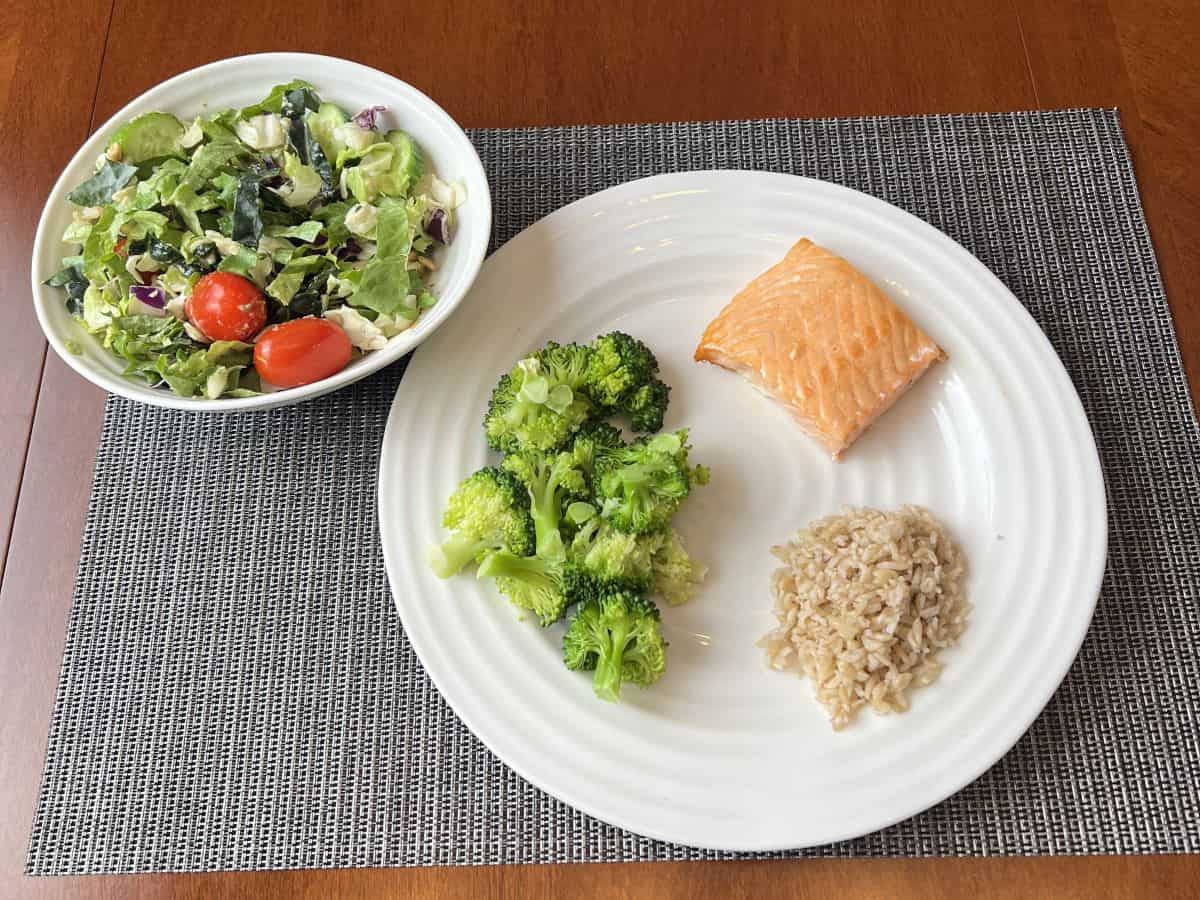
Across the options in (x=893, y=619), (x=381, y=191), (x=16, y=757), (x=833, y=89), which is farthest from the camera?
(x=833, y=89)

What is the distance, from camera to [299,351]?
6.89 ft

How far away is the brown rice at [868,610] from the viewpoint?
2023 mm

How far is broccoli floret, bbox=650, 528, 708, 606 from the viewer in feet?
6.94

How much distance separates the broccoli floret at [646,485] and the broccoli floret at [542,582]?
0.43 feet

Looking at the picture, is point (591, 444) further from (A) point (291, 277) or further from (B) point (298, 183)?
(B) point (298, 183)

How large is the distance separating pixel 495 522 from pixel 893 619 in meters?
0.82

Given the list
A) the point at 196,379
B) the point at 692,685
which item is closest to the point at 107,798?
the point at 196,379

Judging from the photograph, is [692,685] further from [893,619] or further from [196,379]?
[196,379]

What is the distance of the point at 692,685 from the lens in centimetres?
211

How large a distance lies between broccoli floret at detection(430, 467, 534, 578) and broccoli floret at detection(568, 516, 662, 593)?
0.12 meters

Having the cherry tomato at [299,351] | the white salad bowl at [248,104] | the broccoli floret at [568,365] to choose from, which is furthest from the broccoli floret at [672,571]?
the cherry tomato at [299,351]

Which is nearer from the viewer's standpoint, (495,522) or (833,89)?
(495,522)

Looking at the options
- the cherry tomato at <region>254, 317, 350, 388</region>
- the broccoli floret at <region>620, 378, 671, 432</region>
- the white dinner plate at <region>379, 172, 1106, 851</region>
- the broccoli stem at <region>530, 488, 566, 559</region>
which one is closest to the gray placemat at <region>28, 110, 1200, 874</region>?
the white dinner plate at <region>379, 172, 1106, 851</region>

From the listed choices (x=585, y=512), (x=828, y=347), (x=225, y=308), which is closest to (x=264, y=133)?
(x=225, y=308)
